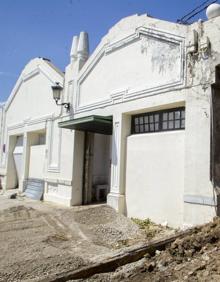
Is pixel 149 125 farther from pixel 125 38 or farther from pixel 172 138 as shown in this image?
pixel 125 38

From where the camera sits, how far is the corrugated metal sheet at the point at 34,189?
12.0 m

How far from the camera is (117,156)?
8477 millimetres

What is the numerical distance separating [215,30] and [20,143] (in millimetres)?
Result: 11769

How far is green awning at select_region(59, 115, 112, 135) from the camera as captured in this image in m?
8.51

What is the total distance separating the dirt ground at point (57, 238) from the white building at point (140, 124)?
80 centimetres

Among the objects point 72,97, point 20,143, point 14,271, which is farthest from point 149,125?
point 20,143

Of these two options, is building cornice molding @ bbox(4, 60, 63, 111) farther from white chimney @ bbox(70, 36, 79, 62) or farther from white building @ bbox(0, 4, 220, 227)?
white chimney @ bbox(70, 36, 79, 62)

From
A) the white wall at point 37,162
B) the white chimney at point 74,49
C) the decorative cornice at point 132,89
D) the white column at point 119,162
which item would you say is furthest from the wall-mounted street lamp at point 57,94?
the white column at point 119,162

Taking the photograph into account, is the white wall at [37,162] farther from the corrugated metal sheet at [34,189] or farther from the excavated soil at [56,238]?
the excavated soil at [56,238]

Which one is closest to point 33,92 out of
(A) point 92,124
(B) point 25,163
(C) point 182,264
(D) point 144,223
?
(B) point 25,163

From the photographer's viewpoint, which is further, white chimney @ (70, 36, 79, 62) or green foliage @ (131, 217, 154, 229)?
white chimney @ (70, 36, 79, 62)

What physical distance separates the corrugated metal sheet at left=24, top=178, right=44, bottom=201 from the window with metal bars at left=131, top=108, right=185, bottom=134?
5339mm

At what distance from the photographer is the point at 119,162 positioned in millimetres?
8398

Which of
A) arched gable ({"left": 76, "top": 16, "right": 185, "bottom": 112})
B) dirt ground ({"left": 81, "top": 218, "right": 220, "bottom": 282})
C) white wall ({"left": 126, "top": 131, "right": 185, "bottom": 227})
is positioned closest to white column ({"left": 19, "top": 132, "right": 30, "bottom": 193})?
arched gable ({"left": 76, "top": 16, "right": 185, "bottom": 112})
